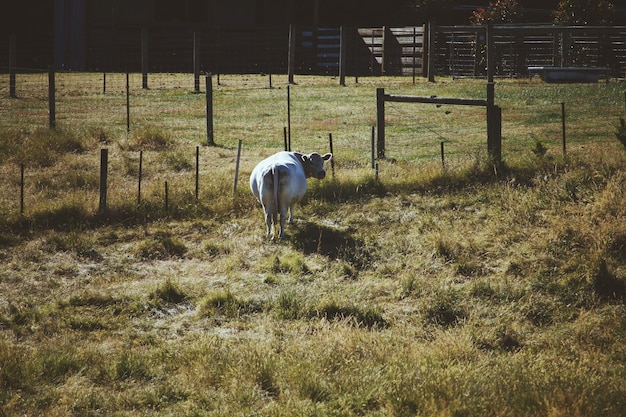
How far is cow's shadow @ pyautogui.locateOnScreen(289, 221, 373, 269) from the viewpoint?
11.7m

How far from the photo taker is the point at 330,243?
40.5 ft

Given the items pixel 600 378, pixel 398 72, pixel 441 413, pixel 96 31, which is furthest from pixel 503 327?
pixel 96 31

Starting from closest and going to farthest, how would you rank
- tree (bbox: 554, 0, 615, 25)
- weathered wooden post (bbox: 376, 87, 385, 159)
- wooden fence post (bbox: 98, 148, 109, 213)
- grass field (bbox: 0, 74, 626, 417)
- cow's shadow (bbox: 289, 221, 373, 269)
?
grass field (bbox: 0, 74, 626, 417) < cow's shadow (bbox: 289, 221, 373, 269) < wooden fence post (bbox: 98, 148, 109, 213) < weathered wooden post (bbox: 376, 87, 385, 159) < tree (bbox: 554, 0, 615, 25)

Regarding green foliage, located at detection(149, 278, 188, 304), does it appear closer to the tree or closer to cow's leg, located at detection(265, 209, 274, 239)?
cow's leg, located at detection(265, 209, 274, 239)

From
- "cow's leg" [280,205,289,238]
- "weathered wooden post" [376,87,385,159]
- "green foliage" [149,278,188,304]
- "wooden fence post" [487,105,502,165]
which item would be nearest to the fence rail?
"weathered wooden post" [376,87,385,159]

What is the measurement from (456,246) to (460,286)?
1.13 m

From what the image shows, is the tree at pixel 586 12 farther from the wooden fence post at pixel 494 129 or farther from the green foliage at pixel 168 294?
the green foliage at pixel 168 294

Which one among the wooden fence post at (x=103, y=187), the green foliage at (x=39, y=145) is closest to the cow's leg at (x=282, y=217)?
the wooden fence post at (x=103, y=187)

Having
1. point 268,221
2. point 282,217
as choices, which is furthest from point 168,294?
point 282,217

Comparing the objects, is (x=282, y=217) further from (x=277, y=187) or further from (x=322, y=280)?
(x=322, y=280)

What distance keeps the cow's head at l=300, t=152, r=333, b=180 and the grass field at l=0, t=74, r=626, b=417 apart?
491 mm

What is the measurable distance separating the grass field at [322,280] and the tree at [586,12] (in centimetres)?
1312

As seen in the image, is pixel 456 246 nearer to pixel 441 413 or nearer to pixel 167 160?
pixel 441 413

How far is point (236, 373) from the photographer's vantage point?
25.8 feet
